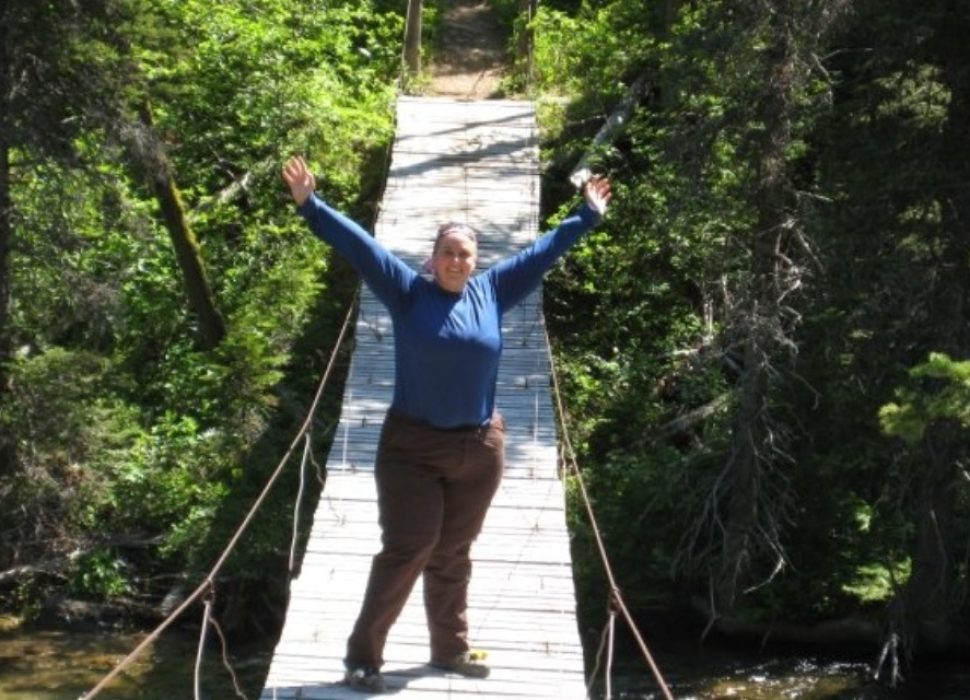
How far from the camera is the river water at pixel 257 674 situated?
370 inches

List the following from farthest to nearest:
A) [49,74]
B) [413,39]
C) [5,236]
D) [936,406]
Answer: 1. [413,39]
2. [5,236]
3. [49,74]
4. [936,406]

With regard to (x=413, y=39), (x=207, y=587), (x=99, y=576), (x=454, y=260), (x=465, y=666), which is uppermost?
(x=413, y=39)

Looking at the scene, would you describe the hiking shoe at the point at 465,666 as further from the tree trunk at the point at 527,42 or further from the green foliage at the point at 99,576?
the tree trunk at the point at 527,42

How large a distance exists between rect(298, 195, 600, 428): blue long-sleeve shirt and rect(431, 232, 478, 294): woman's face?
4cm

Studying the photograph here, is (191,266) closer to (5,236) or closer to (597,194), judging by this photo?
(5,236)

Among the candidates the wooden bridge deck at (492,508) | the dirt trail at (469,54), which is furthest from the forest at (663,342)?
the dirt trail at (469,54)

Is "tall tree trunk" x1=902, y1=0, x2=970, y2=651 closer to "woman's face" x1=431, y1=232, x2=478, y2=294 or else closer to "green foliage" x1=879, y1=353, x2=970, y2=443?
"green foliage" x1=879, y1=353, x2=970, y2=443

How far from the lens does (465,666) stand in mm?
5957

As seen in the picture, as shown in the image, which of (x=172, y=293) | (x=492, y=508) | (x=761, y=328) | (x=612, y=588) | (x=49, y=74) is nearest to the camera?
(x=612, y=588)

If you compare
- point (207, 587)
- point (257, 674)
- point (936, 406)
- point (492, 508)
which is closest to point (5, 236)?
point (257, 674)

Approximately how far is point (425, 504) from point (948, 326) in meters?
4.82

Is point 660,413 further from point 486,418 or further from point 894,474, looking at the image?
point 486,418

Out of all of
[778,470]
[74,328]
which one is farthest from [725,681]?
[74,328]

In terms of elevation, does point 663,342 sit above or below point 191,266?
below
